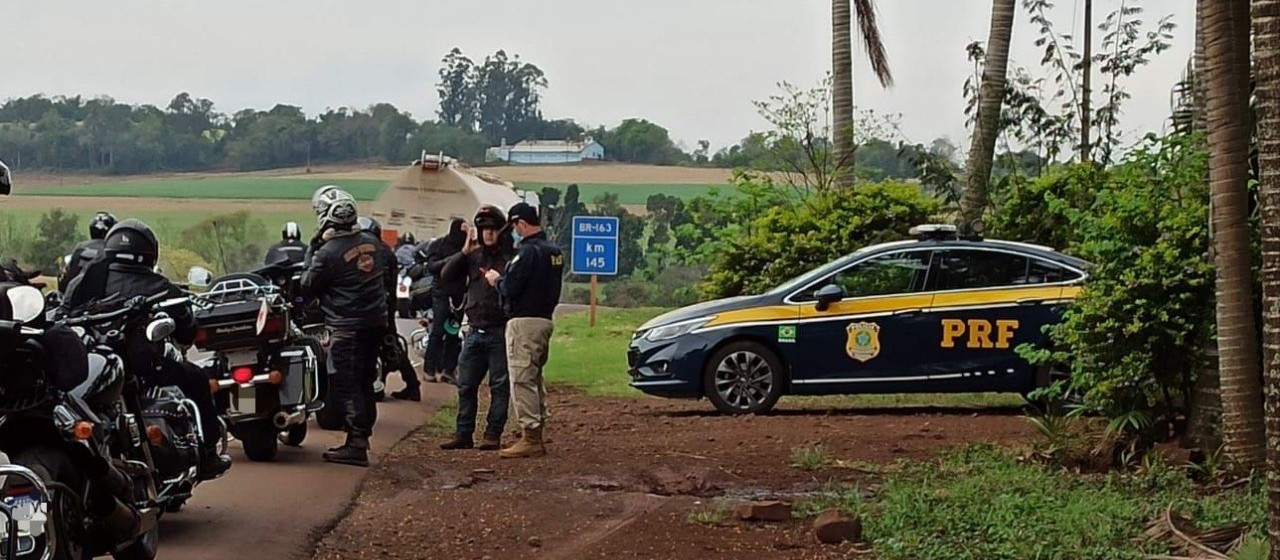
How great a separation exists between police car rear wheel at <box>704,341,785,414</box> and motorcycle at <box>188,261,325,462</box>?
14.6ft

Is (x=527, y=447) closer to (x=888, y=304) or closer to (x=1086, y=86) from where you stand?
(x=888, y=304)

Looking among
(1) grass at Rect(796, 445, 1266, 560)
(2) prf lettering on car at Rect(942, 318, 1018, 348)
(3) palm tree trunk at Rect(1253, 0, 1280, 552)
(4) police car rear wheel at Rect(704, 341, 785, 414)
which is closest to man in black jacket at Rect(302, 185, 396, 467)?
(1) grass at Rect(796, 445, 1266, 560)

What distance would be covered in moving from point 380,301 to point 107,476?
5.12m

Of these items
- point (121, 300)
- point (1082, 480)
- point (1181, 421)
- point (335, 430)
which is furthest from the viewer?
point (335, 430)

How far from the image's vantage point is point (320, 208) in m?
12.2

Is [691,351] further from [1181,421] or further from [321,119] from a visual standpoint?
[321,119]

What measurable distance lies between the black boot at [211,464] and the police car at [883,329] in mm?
6538

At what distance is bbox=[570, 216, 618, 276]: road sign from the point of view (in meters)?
28.1

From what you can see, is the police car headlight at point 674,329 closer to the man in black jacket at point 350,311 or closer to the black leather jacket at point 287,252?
the black leather jacket at point 287,252

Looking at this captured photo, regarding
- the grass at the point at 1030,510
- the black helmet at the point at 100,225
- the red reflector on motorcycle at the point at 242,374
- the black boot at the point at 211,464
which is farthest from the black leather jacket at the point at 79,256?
the grass at the point at 1030,510

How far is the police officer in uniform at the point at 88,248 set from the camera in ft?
40.3

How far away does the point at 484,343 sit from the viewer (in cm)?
1252

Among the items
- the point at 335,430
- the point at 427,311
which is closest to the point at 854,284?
the point at 335,430

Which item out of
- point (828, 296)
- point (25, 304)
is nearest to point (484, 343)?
point (828, 296)
